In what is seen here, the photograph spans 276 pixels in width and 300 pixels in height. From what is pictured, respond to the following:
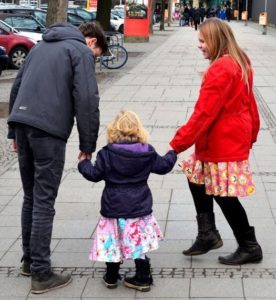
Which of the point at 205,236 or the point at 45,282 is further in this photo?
the point at 205,236

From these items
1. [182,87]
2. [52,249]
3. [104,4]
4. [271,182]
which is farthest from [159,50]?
[52,249]

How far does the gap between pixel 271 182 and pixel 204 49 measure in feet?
9.39

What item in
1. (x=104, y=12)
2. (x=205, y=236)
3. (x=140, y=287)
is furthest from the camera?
(x=104, y=12)

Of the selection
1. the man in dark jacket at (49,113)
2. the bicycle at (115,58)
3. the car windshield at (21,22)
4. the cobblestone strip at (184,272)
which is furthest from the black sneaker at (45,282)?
the car windshield at (21,22)

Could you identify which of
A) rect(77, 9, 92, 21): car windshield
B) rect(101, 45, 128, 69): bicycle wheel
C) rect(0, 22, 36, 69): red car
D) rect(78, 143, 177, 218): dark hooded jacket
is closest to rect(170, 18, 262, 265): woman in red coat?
rect(78, 143, 177, 218): dark hooded jacket

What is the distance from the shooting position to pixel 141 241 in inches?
160

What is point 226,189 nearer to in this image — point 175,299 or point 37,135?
point 175,299

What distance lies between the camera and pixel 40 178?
13.3ft

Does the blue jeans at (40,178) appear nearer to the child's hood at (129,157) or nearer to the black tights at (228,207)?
the child's hood at (129,157)

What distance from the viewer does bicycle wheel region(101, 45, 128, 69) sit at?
62.6ft

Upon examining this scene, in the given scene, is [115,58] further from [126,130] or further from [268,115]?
[126,130]

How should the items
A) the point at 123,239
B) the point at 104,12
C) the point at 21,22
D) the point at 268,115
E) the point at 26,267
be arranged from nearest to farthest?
1. the point at 123,239
2. the point at 26,267
3. the point at 268,115
4. the point at 21,22
5. the point at 104,12

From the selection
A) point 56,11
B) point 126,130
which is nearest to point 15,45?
point 56,11

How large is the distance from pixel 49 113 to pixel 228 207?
1.37 m
